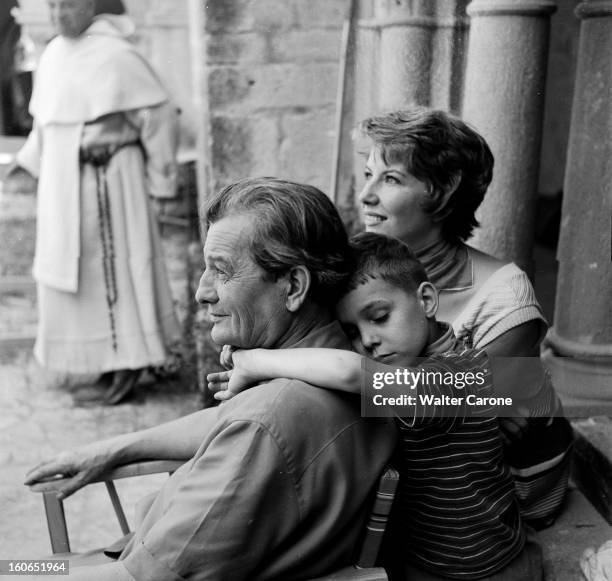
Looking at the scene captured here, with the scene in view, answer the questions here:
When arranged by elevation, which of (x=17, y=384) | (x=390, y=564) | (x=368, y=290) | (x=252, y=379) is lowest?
(x=17, y=384)

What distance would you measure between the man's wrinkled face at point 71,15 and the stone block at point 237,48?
881 mm

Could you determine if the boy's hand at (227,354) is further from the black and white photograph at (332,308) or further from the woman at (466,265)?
the woman at (466,265)

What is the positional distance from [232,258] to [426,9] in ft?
5.42

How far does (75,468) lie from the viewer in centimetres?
209

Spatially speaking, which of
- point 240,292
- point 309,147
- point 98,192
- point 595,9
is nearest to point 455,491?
point 240,292

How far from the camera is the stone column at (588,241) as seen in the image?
8.16 feet

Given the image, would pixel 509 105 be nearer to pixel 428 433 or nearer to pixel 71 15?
pixel 428 433

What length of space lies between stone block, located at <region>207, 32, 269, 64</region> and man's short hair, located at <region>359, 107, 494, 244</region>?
2.02 metres

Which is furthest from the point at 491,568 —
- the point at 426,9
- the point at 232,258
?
the point at 426,9

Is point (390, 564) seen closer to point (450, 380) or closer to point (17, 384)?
point (450, 380)

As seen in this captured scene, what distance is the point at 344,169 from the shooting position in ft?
13.6

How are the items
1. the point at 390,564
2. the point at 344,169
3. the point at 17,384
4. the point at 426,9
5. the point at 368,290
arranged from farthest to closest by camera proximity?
the point at 17,384 → the point at 344,169 → the point at 426,9 → the point at 390,564 → the point at 368,290

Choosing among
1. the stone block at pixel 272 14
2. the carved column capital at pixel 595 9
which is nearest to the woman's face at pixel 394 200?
the carved column capital at pixel 595 9

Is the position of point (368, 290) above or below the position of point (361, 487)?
above
